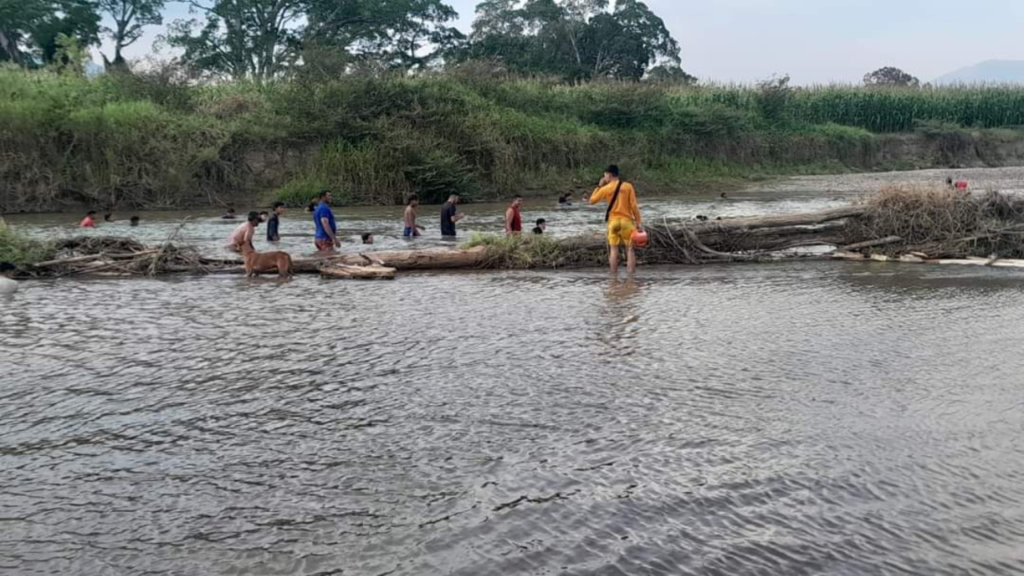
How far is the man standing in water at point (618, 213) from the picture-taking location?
13.7 metres

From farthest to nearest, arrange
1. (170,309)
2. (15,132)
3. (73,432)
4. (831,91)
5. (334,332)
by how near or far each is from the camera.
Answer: (831,91) → (15,132) → (170,309) → (334,332) → (73,432)

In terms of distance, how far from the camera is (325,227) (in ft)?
55.6

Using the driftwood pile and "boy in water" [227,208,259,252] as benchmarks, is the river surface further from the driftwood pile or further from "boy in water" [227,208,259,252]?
"boy in water" [227,208,259,252]

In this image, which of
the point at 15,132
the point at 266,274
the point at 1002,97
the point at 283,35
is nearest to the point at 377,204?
the point at 15,132

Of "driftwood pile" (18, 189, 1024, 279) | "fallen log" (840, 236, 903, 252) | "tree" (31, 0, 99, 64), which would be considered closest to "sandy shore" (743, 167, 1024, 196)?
"driftwood pile" (18, 189, 1024, 279)

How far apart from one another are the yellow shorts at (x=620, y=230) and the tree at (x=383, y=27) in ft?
131

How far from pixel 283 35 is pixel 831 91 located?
112 feet

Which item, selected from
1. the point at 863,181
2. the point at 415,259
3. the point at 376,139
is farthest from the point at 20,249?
the point at 863,181

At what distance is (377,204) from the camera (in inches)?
1246

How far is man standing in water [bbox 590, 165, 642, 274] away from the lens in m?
13.7

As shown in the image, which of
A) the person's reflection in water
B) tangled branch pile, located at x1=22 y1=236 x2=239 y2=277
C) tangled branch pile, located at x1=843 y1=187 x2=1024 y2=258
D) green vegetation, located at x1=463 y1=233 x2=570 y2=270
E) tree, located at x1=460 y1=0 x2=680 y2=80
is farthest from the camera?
tree, located at x1=460 y1=0 x2=680 y2=80

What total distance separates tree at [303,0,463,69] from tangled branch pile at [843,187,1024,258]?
3992 centimetres

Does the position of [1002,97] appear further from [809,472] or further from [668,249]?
[809,472]

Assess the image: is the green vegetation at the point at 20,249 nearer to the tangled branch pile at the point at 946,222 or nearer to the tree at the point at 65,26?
the tangled branch pile at the point at 946,222
